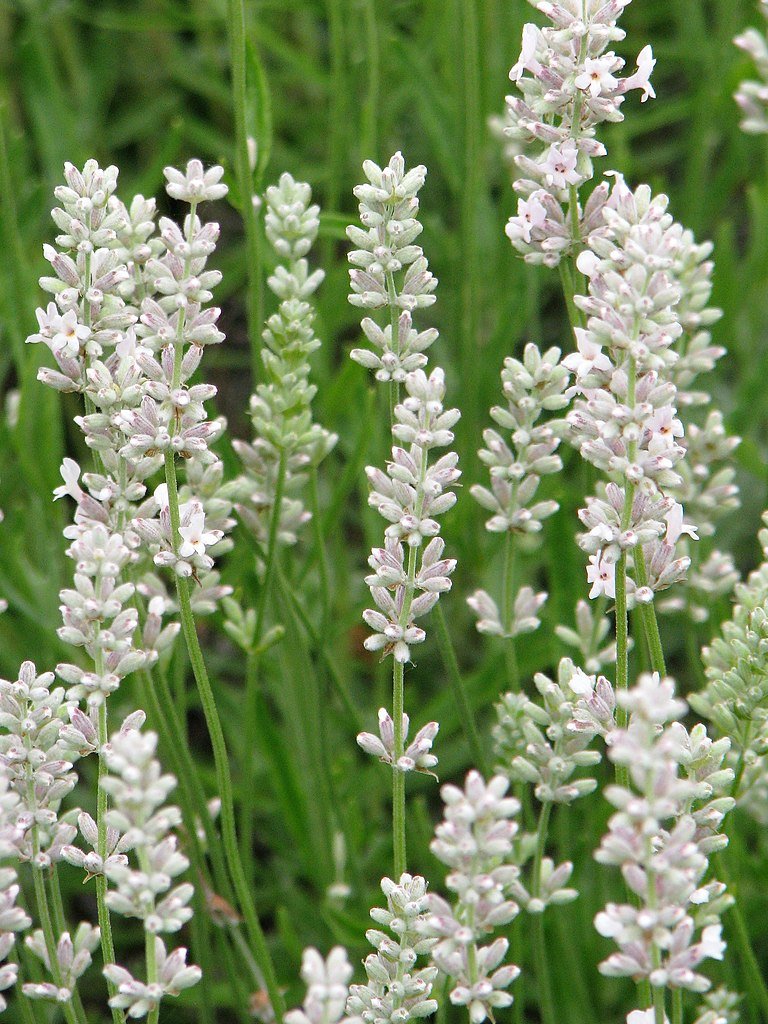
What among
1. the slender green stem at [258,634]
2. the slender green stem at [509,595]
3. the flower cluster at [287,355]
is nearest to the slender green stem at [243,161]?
the flower cluster at [287,355]

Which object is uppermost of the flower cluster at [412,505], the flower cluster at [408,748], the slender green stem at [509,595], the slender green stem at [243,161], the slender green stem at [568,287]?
the slender green stem at [243,161]

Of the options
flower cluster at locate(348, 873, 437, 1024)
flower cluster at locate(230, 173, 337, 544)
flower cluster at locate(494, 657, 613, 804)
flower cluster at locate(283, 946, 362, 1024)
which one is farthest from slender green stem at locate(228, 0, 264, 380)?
flower cluster at locate(283, 946, 362, 1024)

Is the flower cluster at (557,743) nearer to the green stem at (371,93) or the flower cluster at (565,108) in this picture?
the flower cluster at (565,108)

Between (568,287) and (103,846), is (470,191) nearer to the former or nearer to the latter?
(568,287)

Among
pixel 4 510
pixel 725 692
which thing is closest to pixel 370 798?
pixel 4 510

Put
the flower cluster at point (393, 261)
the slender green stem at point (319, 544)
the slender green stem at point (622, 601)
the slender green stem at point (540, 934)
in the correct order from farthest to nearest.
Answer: the slender green stem at point (319, 544) < the slender green stem at point (540, 934) < the flower cluster at point (393, 261) < the slender green stem at point (622, 601)

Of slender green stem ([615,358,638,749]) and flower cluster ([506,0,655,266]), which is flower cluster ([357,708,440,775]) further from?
flower cluster ([506,0,655,266])
